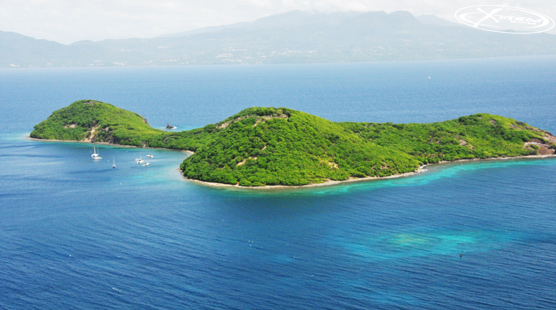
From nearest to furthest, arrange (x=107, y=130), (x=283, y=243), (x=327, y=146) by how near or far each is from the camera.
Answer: (x=283, y=243) < (x=327, y=146) < (x=107, y=130)

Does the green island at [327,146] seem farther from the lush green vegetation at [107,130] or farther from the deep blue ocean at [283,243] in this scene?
the deep blue ocean at [283,243]

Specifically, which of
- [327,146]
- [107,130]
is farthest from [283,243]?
[107,130]

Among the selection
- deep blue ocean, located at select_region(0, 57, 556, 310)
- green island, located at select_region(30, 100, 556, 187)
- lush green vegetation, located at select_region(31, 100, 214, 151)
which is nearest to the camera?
deep blue ocean, located at select_region(0, 57, 556, 310)

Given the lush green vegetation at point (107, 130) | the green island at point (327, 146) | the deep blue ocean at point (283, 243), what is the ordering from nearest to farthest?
the deep blue ocean at point (283, 243)
the green island at point (327, 146)
the lush green vegetation at point (107, 130)

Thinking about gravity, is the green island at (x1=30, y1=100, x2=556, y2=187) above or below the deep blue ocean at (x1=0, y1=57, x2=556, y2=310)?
above

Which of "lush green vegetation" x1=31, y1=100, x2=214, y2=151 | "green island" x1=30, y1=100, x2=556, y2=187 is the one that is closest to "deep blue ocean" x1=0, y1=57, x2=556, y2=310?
"green island" x1=30, y1=100, x2=556, y2=187

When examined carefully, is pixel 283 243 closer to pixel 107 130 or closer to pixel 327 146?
pixel 327 146

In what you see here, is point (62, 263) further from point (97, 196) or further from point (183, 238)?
point (97, 196)

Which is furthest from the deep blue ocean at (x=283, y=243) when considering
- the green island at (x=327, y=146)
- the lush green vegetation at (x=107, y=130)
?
the lush green vegetation at (x=107, y=130)

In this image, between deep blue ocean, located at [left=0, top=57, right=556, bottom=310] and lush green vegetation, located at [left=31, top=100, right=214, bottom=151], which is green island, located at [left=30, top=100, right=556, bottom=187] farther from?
deep blue ocean, located at [left=0, top=57, right=556, bottom=310]
